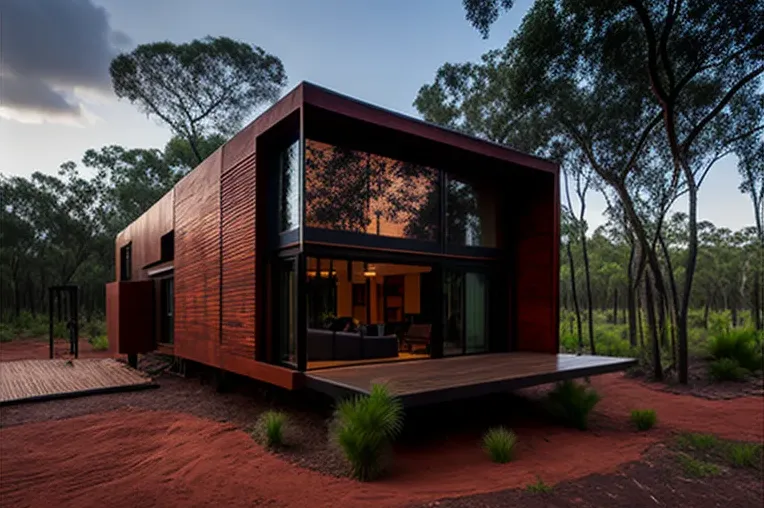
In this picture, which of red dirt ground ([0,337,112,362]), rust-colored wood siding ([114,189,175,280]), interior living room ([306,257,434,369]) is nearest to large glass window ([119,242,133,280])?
rust-colored wood siding ([114,189,175,280])

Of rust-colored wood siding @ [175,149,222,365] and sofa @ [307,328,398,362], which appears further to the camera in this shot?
rust-colored wood siding @ [175,149,222,365]

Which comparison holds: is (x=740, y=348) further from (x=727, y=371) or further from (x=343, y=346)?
(x=343, y=346)

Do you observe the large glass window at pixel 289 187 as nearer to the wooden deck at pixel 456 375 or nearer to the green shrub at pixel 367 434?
the wooden deck at pixel 456 375

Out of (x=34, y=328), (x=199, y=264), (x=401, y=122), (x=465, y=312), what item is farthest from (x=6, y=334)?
(x=401, y=122)

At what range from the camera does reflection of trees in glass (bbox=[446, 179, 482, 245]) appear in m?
8.69

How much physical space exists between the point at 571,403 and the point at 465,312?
2.70 m

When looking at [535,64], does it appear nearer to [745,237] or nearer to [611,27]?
[611,27]

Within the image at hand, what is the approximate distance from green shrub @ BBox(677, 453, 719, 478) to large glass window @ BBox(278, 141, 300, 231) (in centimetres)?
551

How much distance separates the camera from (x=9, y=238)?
22.0 meters

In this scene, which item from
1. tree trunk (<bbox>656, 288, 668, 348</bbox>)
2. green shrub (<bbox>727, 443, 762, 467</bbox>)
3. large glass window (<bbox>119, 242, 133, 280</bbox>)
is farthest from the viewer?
large glass window (<bbox>119, 242, 133, 280</bbox>)

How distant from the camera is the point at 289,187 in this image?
684cm

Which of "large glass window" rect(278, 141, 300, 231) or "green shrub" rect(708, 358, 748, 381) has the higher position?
"large glass window" rect(278, 141, 300, 231)

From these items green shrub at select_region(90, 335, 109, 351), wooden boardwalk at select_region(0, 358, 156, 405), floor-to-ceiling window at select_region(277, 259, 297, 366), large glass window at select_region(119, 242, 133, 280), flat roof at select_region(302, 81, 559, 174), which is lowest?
green shrub at select_region(90, 335, 109, 351)

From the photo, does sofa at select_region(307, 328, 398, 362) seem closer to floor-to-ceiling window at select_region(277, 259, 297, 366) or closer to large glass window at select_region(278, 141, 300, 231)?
floor-to-ceiling window at select_region(277, 259, 297, 366)
